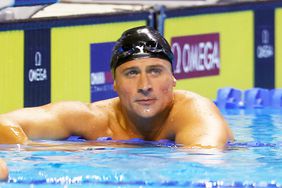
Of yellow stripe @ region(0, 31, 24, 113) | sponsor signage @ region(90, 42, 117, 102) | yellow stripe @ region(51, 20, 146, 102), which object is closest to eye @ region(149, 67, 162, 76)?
yellow stripe @ region(0, 31, 24, 113)

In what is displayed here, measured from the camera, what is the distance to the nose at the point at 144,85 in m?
5.64

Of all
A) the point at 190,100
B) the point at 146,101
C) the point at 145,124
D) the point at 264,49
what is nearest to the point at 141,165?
the point at 146,101

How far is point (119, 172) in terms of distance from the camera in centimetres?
461

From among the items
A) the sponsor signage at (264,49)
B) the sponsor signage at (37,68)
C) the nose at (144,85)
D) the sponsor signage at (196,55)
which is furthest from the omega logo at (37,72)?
the sponsor signage at (264,49)

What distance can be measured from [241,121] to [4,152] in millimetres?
2904

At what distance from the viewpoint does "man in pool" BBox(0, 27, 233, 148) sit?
223 inches

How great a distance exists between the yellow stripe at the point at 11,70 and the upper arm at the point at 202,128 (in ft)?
7.02

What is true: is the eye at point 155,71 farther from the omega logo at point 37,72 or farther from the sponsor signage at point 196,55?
the sponsor signage at point 196,55

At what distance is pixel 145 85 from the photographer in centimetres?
564

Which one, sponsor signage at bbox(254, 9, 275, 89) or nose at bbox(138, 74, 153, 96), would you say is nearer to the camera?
nose at bbox(138, 74, 153, 96)

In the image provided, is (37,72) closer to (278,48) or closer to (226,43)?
(226,43)

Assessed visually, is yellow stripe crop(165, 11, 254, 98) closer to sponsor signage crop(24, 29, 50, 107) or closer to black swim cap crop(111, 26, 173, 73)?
sponsor signage crop(24, 29, 50, 107)

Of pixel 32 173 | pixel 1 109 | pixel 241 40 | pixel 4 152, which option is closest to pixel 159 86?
pixel 4 152

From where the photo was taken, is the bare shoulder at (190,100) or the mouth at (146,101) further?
the bare shoulder at (190,100)
